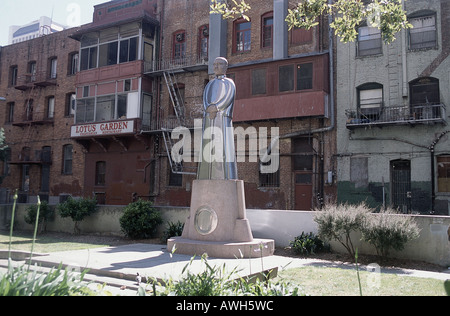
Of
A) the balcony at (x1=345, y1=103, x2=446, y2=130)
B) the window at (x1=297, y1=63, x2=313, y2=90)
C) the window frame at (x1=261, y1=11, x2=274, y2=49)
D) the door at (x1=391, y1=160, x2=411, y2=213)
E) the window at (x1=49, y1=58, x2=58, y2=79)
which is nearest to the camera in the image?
the balcony at (x1=345, y1=103, x2=446, y2=130)

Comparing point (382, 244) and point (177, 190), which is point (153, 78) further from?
point (382, 244)

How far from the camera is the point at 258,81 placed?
23.8 m

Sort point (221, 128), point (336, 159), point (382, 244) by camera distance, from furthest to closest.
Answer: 1. point (336, 159)
2. point (221, 128)
3. point (382, 244)

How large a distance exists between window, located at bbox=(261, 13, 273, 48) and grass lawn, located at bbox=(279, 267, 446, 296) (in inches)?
694

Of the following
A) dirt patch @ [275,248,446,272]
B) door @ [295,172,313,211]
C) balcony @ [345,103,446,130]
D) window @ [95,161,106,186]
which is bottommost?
dirt patch @ [275,248,446,272]

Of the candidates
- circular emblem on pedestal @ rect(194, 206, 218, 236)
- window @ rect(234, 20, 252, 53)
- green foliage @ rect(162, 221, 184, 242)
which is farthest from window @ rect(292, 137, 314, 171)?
circular emblem on pedestal @ rect(194, 206, 218, 236)

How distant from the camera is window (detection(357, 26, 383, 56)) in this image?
2158cm

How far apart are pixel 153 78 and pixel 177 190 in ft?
25.5

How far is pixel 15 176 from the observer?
33688 millimetres

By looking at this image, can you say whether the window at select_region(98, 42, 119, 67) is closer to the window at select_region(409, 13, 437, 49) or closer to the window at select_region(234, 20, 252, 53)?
the window at select_region(234, 20, 252, 53)

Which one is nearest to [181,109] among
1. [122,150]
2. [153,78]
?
[153,78]

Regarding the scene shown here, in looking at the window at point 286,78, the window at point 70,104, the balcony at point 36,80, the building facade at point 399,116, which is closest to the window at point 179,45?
the window at point 286,78

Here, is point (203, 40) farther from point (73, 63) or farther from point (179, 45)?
point (73, 63)

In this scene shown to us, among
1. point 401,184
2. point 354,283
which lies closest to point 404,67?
point 401,184
